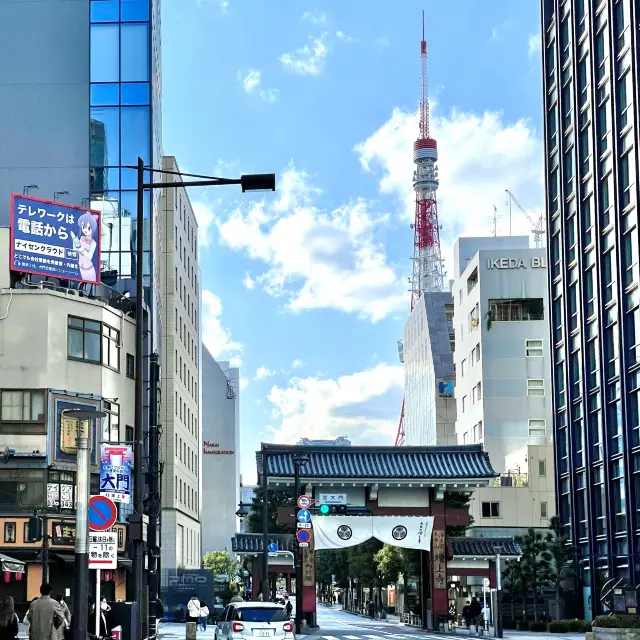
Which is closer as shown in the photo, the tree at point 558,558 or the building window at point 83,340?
the building window at point 83,340

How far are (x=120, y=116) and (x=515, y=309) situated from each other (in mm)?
43974

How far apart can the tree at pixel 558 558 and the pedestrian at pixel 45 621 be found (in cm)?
4625

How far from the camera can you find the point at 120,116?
215ft

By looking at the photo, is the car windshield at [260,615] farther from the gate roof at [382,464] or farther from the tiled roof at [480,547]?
the tiled roof at [480,547]

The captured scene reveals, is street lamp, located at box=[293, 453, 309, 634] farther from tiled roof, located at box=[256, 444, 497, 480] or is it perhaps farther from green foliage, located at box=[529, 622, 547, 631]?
green foliage, located at box=[529, 622, 547, 631]

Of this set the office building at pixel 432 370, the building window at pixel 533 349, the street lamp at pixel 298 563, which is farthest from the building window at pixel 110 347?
the office building at pixel 432 370

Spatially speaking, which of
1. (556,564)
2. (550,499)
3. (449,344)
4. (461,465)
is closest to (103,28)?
(461,465)

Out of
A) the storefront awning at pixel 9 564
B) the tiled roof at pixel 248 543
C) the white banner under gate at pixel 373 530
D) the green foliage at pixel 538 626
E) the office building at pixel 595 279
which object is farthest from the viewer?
the green foliage at pixel 538 626

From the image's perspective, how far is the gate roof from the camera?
2178 inches

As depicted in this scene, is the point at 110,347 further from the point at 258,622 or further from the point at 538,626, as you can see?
the point at 258,622

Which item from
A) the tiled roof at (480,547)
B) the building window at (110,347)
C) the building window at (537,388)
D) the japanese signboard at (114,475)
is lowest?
the tiled roof at (480,547)

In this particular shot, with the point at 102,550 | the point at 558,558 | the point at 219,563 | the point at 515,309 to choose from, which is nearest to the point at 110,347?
the point at 558,558

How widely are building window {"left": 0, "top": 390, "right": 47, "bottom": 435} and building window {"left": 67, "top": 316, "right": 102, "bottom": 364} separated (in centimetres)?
274

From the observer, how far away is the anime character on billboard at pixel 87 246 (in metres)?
54.3
